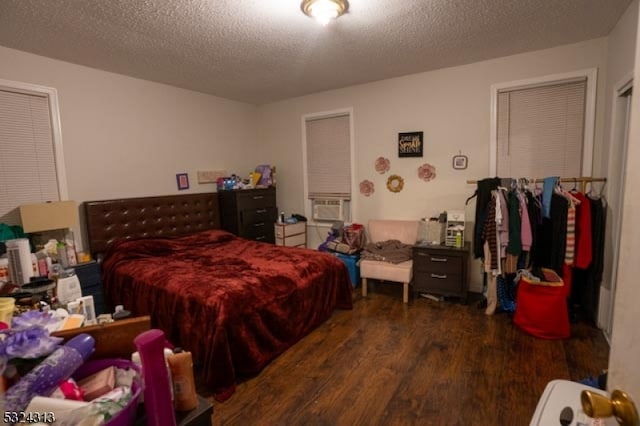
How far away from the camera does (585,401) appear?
1.88 ft

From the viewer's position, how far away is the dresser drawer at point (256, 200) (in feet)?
14.4

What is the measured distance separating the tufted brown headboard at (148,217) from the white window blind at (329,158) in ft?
4.78

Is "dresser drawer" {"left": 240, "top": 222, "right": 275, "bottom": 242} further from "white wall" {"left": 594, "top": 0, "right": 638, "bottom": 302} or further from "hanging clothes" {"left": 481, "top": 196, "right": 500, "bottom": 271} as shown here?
"white wall" {"left": 594, "top": 0, "right": 638, "bottom": 302}

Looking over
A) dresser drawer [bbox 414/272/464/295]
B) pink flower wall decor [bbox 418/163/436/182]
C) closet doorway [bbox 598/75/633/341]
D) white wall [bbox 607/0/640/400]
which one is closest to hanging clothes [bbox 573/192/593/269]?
closet doorway [bbox 598/75/633/341]

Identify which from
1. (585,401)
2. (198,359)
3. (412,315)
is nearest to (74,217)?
(198,359)

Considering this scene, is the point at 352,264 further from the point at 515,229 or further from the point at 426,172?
the point at 515,229

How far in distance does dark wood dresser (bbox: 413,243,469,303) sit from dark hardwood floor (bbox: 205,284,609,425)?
354mm

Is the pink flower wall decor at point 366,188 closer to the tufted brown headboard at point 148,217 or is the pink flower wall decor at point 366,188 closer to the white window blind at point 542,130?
the white window blind at point 542,130

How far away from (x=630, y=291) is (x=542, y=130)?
330 cm

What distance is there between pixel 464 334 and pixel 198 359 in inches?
85.8

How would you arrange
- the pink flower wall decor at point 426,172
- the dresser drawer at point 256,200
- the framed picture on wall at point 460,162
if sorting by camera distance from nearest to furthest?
the framed picture on wall at point 460,162 < the pink flower wall decor at point 426,172 < the dresser drawer at point 256,200

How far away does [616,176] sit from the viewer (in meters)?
Answer: 2.63

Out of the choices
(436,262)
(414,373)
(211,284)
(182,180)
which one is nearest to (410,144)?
(436,262)

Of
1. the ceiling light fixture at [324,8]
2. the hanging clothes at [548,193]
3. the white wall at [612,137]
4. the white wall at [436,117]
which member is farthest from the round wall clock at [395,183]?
the ceiling light fixture at [324,8]
